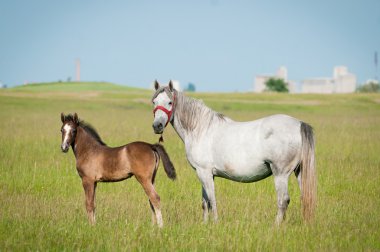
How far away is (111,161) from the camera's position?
8070 millimetres

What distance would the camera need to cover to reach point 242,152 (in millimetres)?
8328

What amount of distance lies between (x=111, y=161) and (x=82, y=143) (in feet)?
2.02

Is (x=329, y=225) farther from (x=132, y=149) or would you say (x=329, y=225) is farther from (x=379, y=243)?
(x=132, y=149)

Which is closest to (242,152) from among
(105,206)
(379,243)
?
(379,243)

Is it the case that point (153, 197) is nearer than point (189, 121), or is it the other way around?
point (153, 197)

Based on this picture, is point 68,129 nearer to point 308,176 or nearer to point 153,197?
point 153,197

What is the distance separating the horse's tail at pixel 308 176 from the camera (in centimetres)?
815

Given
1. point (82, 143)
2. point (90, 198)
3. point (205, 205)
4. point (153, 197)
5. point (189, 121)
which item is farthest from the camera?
point (189, 121)

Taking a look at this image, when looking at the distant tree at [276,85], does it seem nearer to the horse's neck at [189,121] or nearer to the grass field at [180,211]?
the grass field at [180,211]

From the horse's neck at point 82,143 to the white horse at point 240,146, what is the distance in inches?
41.4

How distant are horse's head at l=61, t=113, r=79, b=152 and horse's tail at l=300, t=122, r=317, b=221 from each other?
3451 mm

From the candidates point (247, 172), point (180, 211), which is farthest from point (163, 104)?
point (180, 211)

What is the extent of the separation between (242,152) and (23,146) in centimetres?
1151

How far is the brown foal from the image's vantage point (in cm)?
792
